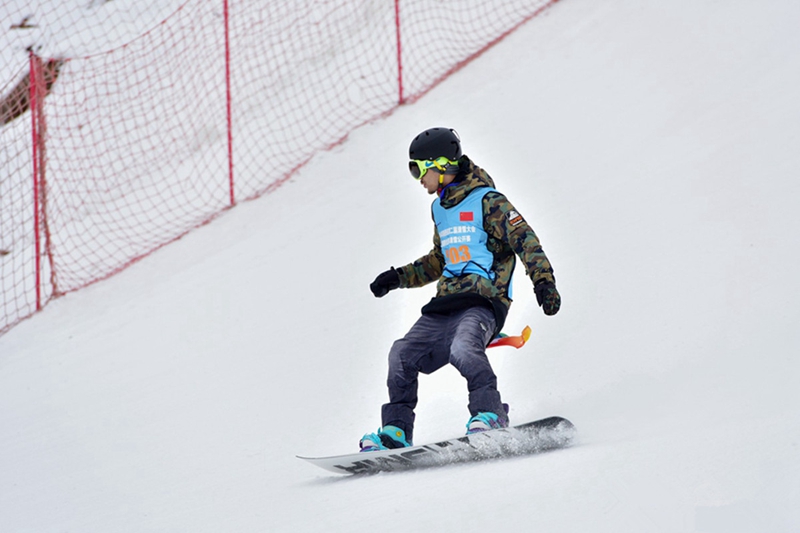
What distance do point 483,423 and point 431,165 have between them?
Answer: 1154mm

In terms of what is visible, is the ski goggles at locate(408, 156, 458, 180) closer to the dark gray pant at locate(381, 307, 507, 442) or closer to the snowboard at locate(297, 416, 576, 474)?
the dark gray pant at locate(381, 307, 507, 442)

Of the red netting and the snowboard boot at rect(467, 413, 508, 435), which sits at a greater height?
the red netting

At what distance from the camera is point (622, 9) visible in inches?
374

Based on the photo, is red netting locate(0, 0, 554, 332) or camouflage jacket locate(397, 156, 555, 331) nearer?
camouflage jacket locate(397, 156, 555, 331)

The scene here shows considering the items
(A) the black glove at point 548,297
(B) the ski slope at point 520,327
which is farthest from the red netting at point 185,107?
(A) the black glove at point 548,297

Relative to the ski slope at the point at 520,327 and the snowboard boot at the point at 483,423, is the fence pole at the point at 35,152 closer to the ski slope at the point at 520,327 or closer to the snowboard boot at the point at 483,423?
the ski slope at the point at 520,327

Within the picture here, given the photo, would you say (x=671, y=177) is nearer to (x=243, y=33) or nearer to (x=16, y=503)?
(x=16, y=503)

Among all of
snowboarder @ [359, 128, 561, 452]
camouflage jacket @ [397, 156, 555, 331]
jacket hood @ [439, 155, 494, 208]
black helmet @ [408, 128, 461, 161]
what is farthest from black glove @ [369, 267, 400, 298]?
black helmet @ [408, 128, 461, 161]

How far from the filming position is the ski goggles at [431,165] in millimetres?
4117

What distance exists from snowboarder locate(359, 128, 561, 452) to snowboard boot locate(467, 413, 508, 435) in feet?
0.16

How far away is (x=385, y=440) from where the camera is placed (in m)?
3.89

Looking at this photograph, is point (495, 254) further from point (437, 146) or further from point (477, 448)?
point (477, 448)

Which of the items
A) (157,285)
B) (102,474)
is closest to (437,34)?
(157,285)

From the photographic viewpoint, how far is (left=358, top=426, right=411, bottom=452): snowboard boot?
385 cm
